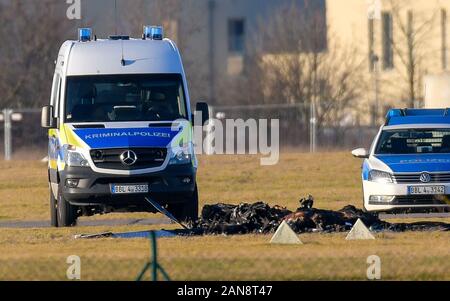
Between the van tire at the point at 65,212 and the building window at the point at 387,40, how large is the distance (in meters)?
37.8

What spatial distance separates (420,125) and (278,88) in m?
32.9

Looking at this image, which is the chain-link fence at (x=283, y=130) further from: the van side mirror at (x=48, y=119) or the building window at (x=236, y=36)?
A: the van side mirror at (x=48, y=119)

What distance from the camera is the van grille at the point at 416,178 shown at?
917 inches

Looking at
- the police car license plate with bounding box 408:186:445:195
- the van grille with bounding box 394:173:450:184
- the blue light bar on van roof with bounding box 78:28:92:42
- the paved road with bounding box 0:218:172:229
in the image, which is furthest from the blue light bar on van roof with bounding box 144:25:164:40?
the police car license plate with bounding box 408:186:445:195

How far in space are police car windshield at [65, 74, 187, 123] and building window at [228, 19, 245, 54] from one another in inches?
1911

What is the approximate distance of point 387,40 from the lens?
61.3 meters

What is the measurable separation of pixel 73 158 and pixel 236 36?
5038cm

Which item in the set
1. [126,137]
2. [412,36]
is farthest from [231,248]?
[412,36]

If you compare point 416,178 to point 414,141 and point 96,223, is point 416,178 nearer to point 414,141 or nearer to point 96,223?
point 414,141

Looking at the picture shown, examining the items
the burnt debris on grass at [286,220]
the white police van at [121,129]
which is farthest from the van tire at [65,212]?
the burnt debris on grass at [286,220]

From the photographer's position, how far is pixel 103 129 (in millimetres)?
22266

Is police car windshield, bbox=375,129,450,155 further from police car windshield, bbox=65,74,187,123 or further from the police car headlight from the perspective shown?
police car windshield, bbox=65,74,187,123

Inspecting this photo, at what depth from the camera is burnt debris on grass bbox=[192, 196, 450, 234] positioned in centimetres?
2128

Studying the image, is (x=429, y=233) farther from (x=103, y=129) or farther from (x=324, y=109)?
(x=324, y=109)
